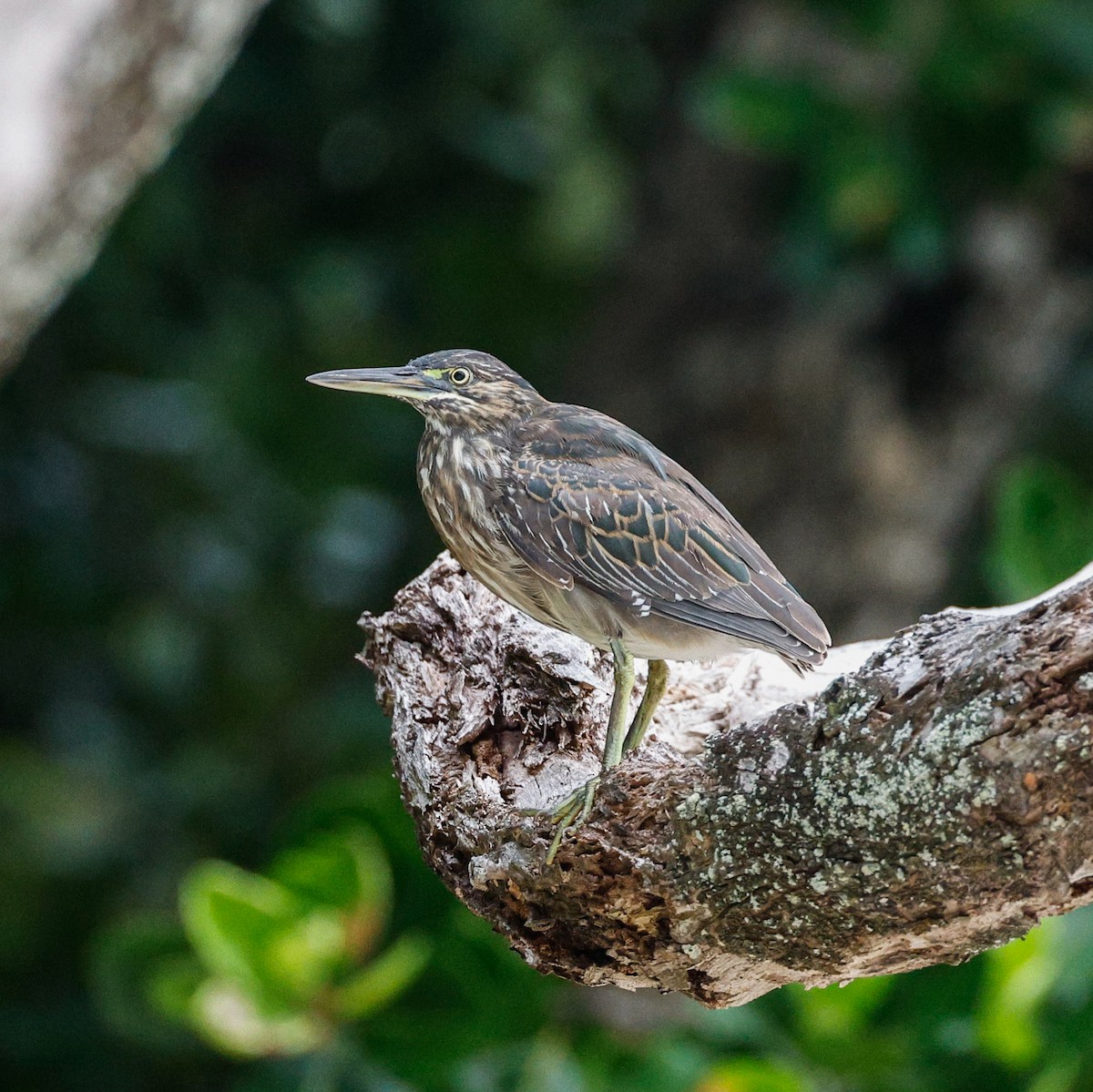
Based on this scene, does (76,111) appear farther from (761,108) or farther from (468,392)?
(761,108)

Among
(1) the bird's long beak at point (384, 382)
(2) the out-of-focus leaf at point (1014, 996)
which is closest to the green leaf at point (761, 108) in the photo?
(1) the bird's long beak at point (384, 382)

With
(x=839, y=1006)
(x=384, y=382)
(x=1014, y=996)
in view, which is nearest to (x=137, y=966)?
(x=839, y=1006)

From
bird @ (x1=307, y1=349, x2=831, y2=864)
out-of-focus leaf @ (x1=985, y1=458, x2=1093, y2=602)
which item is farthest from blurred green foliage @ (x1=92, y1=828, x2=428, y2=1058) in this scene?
out-of-focus leaf @ (x1=985, y1=458, x2=1093, y2=602)

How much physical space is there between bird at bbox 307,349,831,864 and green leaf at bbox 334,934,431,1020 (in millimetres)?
1223

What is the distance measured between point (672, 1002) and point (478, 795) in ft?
10.4

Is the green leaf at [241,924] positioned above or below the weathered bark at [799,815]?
below

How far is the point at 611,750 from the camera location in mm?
3293

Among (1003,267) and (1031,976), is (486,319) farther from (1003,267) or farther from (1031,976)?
(1031,976)

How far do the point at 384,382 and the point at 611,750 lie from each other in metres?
1.25

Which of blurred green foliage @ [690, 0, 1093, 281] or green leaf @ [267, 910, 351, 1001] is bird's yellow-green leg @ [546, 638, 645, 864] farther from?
blurred green foliage @ [690, 0, 1093, 281]

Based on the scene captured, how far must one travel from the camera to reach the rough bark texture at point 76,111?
4.27m

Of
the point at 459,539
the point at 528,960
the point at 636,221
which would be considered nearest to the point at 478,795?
the point at 528,960

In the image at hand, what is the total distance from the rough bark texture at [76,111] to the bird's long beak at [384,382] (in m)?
1.03

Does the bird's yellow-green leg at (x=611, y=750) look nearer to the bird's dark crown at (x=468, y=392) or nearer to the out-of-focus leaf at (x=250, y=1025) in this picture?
the bird's dark crown at (x=468, y=392)
